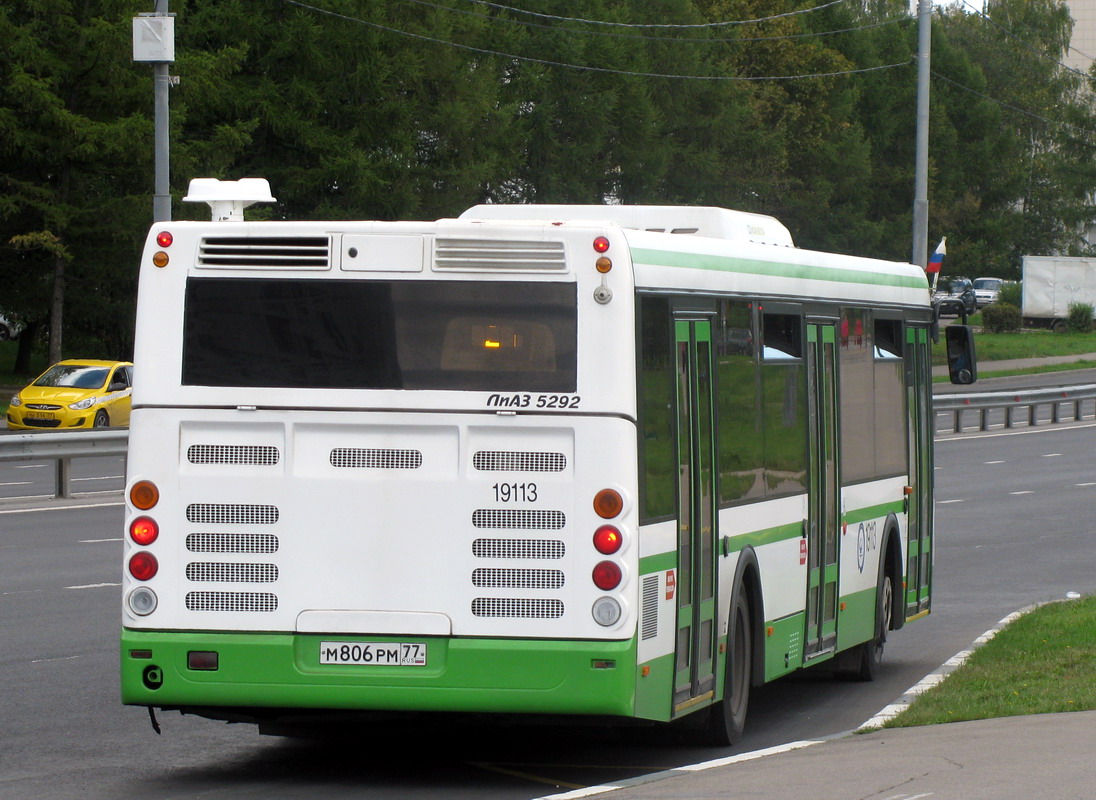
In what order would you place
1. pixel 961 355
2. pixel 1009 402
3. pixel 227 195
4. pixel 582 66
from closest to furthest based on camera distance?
pixel 227 195 → pixel 961 355 → pixel 1009 402 → pixel 582 66

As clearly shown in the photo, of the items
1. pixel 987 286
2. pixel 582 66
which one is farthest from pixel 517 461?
pixel 987 286

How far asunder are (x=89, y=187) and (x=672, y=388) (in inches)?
1675

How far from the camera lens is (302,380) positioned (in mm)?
8383

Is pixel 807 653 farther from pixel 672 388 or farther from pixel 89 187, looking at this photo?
pixel 89 187

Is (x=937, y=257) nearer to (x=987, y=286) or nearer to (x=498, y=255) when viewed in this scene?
(x=498, y=255)

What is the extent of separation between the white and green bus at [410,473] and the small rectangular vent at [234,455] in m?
0.01

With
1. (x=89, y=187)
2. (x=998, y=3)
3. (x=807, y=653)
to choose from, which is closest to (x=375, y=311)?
(x=807, y=653)

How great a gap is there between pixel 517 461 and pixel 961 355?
6.60 metres

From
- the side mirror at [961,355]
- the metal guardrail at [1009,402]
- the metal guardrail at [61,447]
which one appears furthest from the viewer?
the metal guardrail at [1009,402]

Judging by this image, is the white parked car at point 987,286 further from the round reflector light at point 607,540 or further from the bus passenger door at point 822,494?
the round reflector light at point 607,540

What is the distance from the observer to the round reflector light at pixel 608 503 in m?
8.04

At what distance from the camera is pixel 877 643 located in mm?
12867

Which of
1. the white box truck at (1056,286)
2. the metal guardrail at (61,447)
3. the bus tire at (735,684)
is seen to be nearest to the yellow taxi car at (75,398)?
the metal guardrail at (61,447)

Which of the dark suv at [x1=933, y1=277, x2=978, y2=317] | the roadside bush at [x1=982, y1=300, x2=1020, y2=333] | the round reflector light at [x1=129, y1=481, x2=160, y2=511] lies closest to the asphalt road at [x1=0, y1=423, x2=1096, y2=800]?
the round reflector light at [x1=129, y1=481, x2=160, y2=511]
